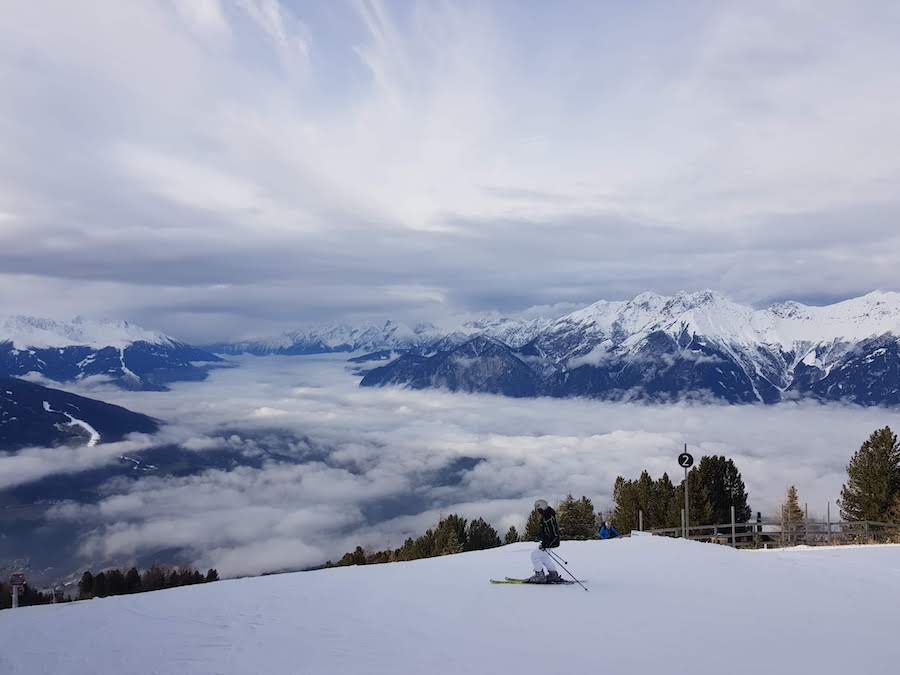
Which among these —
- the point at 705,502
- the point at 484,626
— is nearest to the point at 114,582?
the point at 705,502

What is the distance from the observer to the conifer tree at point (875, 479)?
4956 cm

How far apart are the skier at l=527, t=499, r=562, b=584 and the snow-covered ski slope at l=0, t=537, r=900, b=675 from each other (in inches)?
14.7

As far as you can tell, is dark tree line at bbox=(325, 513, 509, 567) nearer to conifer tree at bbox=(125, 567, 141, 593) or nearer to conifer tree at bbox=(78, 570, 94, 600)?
conifer tree at bbox=(125, 567, 141, 593)

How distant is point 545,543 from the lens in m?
17.6

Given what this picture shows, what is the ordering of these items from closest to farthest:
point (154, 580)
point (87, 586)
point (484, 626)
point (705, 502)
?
point (484, 626), point (705, 502), point (87, 586), point (154, 580)

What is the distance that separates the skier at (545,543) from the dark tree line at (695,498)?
4298 centimetres

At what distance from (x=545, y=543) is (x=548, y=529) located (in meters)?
0.44

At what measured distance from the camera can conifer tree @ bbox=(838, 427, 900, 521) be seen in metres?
49.6

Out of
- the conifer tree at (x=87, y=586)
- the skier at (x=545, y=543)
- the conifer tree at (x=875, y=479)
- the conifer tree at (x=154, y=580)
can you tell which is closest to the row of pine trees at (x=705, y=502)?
the conifer tree at (x=875, y=479)

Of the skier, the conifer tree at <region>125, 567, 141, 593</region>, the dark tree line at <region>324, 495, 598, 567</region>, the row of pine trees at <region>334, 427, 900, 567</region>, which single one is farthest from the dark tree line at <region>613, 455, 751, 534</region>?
the conifer tree at <region>125, 567, 141, 593</region>

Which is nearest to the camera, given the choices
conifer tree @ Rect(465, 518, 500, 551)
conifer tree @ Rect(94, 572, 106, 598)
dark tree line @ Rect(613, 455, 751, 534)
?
dark tree line @ Rect(613, 455, 751, 534)

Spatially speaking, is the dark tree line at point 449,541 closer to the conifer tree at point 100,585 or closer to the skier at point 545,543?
the conifer tree at point 100,585

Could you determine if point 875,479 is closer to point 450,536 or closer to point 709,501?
point 709,501

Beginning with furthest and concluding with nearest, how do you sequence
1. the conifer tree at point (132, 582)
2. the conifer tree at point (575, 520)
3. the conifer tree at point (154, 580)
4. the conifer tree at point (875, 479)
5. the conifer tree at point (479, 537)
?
the conifer tree at point (154, 580), the conifer tree at point (132, 582), the conifer tree at point (479, 537), the conifer tree at point (575, 520), the conifer tree at point (875, 479)
